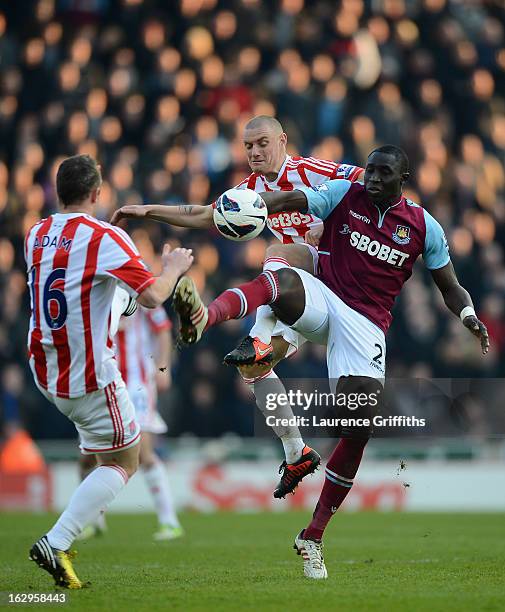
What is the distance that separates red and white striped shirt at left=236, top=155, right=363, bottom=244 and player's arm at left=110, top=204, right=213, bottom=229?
0.95 m

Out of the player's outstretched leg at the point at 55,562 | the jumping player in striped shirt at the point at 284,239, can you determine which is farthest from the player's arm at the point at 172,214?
the player's outstretched leg at the point at 55,562

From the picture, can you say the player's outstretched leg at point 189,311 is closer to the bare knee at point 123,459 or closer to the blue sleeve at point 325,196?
the bare knee at point 123,459

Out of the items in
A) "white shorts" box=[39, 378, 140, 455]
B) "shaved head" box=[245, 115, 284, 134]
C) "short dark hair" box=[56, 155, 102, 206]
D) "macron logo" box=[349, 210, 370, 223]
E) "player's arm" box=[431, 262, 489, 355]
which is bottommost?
"white shorts" box=[39, 378, 140, 455]

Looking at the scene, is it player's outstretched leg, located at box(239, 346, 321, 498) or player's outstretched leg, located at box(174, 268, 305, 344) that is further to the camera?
player's outstretched leg, located at box(239, 346, 321, 498)

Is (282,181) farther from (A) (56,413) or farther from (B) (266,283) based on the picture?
(A) (56,413)

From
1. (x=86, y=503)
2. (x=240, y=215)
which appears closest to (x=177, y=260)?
(x=240, y=215)

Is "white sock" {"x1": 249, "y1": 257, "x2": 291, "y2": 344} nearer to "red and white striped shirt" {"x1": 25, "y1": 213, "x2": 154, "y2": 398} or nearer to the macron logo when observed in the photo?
the macron logo

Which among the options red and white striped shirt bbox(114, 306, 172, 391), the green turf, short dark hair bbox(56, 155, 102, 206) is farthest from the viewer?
red and white striped shirt bbox(114, 306, 172, 391)

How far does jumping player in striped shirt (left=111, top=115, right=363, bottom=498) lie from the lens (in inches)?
316

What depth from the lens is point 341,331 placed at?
25.4 feet

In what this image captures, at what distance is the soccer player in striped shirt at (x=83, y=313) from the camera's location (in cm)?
681

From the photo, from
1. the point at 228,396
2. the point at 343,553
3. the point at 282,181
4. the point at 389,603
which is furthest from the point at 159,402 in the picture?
the point at 389,603

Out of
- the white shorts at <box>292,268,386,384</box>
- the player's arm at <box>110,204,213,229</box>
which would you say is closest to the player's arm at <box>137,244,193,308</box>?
the player's arm at <box>110,204,213,229</box>

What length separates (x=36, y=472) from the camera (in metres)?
15.6
